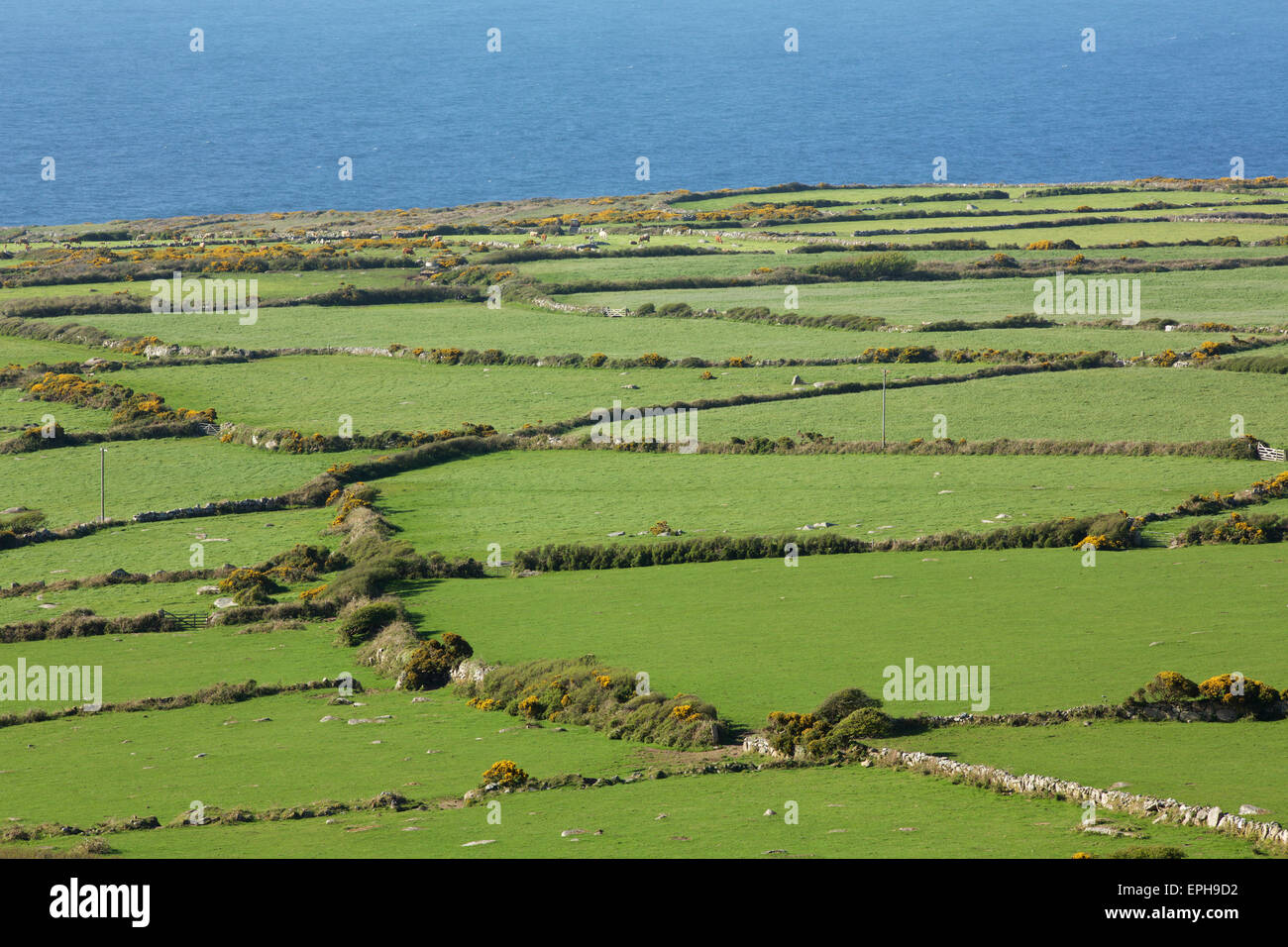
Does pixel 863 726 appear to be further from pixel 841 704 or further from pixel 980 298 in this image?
pixel 980 298

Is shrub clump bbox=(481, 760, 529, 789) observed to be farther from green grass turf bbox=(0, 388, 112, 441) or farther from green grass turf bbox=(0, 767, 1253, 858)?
green grass turf bbox=(0, 388, 112, 441)

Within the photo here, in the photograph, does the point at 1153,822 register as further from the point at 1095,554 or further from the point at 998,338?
the point at 998,338

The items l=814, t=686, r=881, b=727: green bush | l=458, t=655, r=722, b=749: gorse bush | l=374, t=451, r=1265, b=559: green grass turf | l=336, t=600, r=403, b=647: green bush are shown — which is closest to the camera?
l=814, t=686, r=881, b=727: green bush

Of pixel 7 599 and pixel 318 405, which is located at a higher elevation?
pixel 318 405

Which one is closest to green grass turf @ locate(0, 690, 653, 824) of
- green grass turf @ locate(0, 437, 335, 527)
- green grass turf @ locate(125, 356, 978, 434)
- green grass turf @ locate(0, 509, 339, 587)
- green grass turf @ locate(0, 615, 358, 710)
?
green grass turf @ locate(0, 615, 358, 710)

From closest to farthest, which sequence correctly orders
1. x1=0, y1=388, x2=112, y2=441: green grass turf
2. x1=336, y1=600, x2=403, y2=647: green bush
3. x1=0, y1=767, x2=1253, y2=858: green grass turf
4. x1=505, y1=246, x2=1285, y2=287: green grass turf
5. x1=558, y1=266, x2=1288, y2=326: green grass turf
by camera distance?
x1=0, y1=767, x2=1253, y2=858: green grass turf, x1=336, y1=600, x2=403, y2=647: green bush, x1=0, y1=388, x2=112, y2=441: green grass turf, x1=558, y1=266, x2=1288, y2=326: green grass turf, x1=505, y1=246, x2=1285, y2=287: green grass turf

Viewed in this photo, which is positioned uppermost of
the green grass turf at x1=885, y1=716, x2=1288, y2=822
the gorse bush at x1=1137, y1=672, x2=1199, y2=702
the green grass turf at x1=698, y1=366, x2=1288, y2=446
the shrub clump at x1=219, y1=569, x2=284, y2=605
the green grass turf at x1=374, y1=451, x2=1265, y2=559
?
the green grass turf at x1=698, y1=366, x2=1288, y2=446
